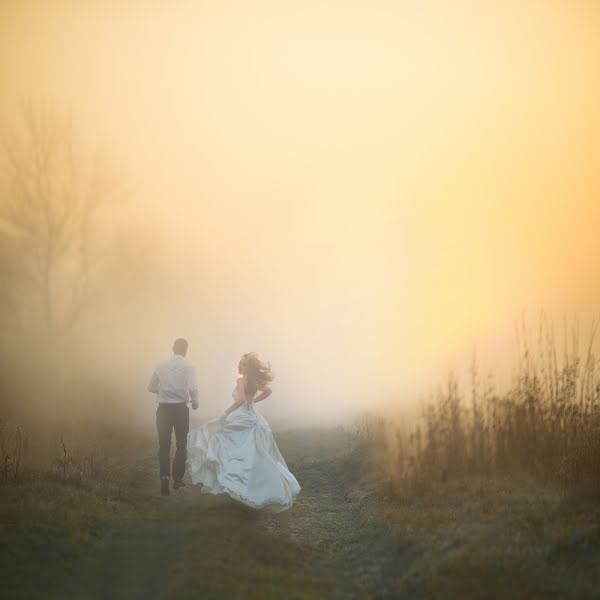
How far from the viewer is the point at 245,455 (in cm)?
1135

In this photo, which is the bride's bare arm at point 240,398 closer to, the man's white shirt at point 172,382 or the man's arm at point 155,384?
the man's white shirt at point 172,382

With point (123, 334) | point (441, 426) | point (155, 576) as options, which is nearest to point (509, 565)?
point (155, 576)

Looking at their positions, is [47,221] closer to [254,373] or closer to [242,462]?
[254,373]

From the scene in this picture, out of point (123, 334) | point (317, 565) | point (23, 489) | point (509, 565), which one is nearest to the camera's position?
point (509, 565)

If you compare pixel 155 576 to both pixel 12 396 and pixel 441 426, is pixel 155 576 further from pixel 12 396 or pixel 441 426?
pixel 12 396

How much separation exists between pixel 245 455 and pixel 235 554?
3396 millimetres

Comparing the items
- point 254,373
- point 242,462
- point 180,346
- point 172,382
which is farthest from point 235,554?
point 180,346

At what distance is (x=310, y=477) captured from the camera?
14.5 metres

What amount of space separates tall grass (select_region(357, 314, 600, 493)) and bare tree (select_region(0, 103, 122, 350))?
2023cm

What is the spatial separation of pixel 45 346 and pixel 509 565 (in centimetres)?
2400

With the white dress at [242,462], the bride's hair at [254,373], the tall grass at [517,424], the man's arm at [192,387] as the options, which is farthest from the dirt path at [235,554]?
the bride's hair at [254,373]

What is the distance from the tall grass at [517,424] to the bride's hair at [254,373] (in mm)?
2911

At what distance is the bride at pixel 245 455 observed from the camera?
11.0m

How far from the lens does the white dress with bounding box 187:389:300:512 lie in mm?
10984
